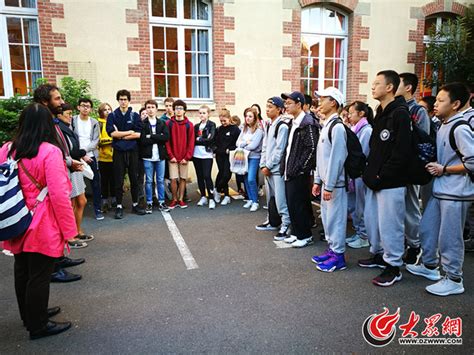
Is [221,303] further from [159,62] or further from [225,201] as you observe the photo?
[159,62]

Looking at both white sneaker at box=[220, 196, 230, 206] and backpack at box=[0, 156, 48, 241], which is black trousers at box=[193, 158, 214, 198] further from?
backpack at box=[0, 156, 48, 241]

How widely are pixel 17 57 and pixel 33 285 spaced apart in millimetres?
8275

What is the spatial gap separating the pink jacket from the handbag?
4484mm

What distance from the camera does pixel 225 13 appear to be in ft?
32.4

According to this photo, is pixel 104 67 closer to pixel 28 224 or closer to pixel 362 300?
pixel 28 224

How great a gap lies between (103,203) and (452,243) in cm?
591

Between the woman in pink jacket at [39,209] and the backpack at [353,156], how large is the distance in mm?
2853

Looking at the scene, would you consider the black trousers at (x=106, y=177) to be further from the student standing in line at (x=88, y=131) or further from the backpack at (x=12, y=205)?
the backpack at (x=12, y=205)

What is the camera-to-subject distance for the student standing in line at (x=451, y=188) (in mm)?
3498

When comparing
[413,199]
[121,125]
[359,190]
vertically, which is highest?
[121,125]

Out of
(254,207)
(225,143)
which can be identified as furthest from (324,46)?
(254,207)

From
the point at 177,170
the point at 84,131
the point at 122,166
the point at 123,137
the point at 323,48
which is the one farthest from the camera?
the point at 323,48

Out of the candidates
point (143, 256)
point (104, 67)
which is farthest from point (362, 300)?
point (104, 67)

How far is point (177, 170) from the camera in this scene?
732 centimetres
